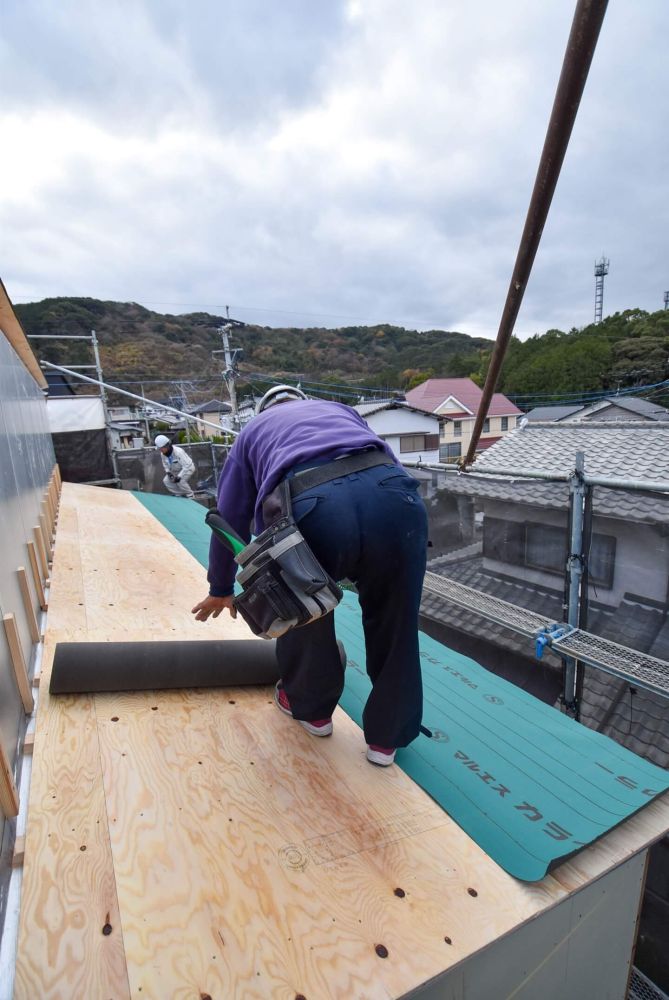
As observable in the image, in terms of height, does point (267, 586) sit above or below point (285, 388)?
below

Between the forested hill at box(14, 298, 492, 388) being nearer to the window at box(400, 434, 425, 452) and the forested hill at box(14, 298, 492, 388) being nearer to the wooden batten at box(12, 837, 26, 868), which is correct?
the window at box(400, 434, 425, 452)

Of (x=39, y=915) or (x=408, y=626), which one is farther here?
(x=408, y=626)

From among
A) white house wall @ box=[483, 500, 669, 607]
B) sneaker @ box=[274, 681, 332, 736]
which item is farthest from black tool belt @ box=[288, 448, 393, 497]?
white house wall @ box=[483, 500, 669, 607]

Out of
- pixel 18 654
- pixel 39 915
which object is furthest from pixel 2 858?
pixel 18 654

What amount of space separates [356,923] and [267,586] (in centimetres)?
78

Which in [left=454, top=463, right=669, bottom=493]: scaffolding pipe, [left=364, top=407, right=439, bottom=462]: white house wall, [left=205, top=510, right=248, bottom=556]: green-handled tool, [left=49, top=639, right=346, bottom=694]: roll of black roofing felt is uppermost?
[left=205, top=510, right=248, bottom=556]: green-handled tool

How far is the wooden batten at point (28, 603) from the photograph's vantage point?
1.90 m

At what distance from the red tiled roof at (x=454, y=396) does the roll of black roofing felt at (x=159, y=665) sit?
31.2 m

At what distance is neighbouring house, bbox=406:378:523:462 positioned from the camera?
3144cm

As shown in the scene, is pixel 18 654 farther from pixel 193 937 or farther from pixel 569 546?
pixel 569 546

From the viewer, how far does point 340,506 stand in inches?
49.6

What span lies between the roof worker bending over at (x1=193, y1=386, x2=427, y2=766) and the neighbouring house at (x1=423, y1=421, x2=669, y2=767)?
1.64 metres

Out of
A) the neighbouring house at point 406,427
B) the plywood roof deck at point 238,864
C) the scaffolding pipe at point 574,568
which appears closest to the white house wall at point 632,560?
the scaffolding pipe at point 574,568

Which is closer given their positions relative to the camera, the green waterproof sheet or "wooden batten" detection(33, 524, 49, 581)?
the green waterproof sheet
